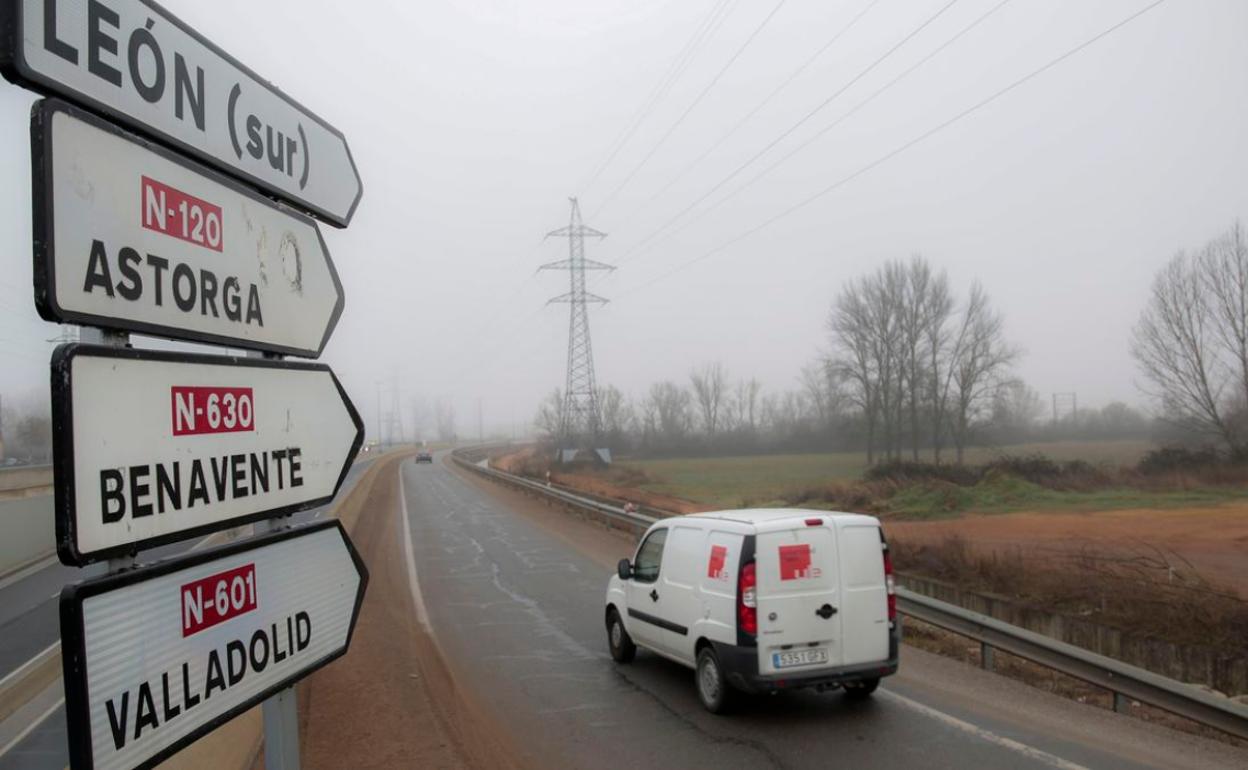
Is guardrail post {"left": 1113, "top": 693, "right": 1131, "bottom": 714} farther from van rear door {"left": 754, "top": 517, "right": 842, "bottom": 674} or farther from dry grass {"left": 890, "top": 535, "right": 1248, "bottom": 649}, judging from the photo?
dry grass {"left": 890, "top": 535, "right": 1248, "bottom": 649}

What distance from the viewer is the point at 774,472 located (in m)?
59.3

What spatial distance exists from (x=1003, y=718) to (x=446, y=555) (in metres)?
14.6

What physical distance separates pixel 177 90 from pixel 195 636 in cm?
171

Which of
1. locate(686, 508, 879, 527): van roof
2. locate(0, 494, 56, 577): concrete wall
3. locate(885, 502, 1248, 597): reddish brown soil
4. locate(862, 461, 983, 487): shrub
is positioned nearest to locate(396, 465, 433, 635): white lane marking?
locate(686, 508, 879, 527): van roof

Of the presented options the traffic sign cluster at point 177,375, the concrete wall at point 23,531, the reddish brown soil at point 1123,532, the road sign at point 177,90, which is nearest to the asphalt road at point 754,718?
the traffic sign cluster at point 177,375

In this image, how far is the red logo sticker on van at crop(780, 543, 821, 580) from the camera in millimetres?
7387

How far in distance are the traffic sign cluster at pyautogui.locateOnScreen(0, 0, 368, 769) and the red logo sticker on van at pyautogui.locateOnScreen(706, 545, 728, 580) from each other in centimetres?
470

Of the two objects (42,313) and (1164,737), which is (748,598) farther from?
(42,313)

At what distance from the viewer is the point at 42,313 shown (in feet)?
6.81

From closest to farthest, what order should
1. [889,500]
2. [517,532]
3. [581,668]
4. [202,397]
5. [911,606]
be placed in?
[202,397]
[581,668]
[911,606]
[517,532]
[889,500]

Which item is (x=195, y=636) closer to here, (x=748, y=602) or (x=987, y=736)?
(x=748, y=602)

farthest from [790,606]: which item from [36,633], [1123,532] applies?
[1123,532]

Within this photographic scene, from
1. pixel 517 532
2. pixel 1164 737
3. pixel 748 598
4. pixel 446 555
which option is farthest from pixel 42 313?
pixel 517 532

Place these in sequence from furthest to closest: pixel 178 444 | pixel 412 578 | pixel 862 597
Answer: pixel 412 578
pixel 862 597
pixel 178 444
